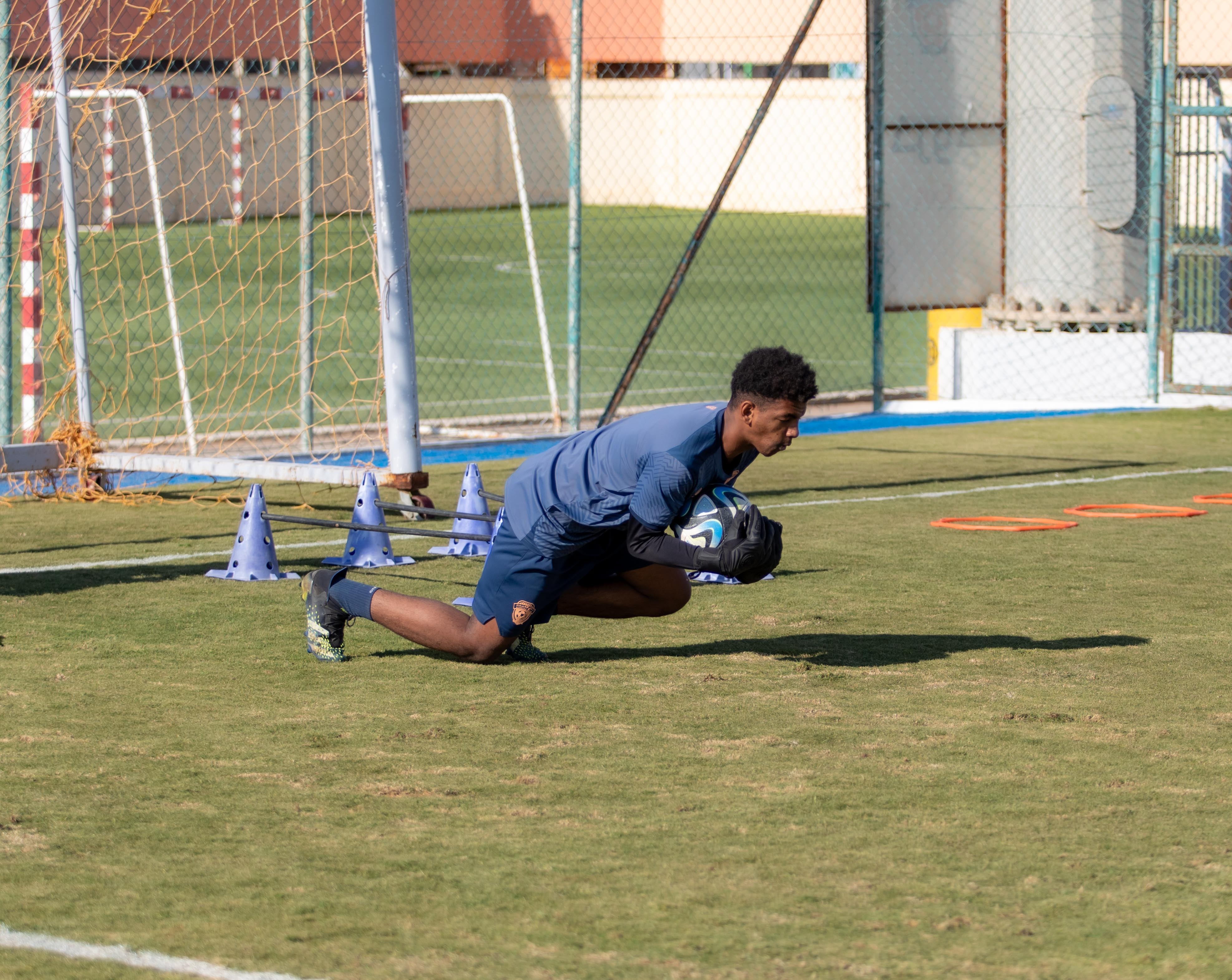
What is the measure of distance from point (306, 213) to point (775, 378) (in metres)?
6.43

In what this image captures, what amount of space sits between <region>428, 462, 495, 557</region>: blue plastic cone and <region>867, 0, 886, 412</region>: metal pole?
629 centimetres

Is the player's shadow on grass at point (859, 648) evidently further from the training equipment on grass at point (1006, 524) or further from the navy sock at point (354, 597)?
the training equipment on grass at point (1006, 524)

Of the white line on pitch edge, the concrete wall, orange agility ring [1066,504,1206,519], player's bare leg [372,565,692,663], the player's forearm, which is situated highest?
the concrete wall

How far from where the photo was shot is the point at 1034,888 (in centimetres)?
429

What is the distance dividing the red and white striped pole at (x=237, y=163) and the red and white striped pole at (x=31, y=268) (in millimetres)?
1185

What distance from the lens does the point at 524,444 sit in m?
13.6

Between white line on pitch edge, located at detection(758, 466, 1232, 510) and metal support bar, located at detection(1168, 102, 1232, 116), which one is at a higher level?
metal support bar, located at detection(1168, 102, 1232, 116)

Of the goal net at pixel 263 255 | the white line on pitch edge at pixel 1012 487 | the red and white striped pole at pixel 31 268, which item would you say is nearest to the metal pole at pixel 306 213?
the goal net at pixel 263 255

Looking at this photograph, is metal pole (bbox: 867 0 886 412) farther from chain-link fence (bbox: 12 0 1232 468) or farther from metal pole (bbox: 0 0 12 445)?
metal pole (bbox: 0 0 12 445)

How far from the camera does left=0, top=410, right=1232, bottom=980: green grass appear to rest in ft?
13.2

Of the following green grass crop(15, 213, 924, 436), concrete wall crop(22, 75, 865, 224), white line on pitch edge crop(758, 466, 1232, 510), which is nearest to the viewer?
white line on pitch edge crop(758, 466, 1232, 510)

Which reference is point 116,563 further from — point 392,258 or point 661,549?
point 661,549

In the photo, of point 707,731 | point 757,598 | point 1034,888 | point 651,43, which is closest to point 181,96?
point 757,598

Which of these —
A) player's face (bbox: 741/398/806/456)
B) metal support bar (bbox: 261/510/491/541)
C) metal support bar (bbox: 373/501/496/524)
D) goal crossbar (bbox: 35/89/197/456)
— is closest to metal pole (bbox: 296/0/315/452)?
goal crossbar (bbox: 35/89/197/456)
